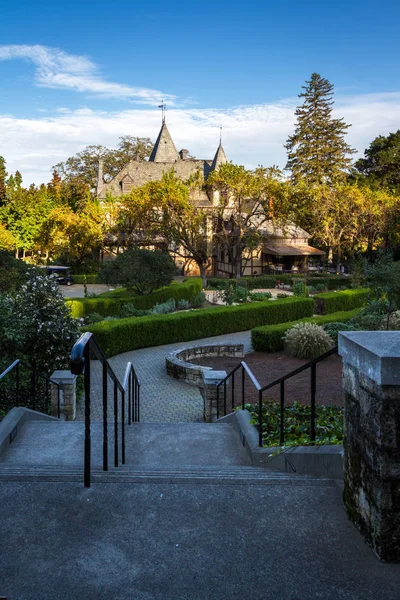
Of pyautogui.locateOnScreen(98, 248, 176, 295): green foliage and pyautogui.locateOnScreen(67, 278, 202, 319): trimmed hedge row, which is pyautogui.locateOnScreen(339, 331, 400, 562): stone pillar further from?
pyautogui.locateOnScreen(98, 248, 176, 295): green foliage

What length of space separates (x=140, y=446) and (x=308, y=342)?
903 centimetres

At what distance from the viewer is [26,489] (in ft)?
11.0

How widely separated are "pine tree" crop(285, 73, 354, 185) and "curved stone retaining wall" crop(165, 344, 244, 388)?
3999 cm

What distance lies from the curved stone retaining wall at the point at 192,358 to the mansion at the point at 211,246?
23654 mm

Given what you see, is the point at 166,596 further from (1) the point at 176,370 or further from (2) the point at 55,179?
(2) the point at 55,179

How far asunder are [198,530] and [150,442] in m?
3.31

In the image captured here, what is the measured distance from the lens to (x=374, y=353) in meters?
2.64

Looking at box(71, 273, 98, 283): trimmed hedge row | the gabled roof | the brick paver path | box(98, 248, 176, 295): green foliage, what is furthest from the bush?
the gabled roof

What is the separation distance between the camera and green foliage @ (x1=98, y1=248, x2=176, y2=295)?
953 inches

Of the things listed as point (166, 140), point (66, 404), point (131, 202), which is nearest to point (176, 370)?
point (66, 404)

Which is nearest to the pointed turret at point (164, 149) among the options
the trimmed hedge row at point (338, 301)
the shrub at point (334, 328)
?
the trimmed hedge row at point (338, 301)

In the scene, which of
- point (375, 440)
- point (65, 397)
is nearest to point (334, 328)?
point (65, 397)

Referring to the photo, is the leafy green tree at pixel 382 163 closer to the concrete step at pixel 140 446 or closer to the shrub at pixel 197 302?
the shrub at pixel 197 302

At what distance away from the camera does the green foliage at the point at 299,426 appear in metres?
4.60
